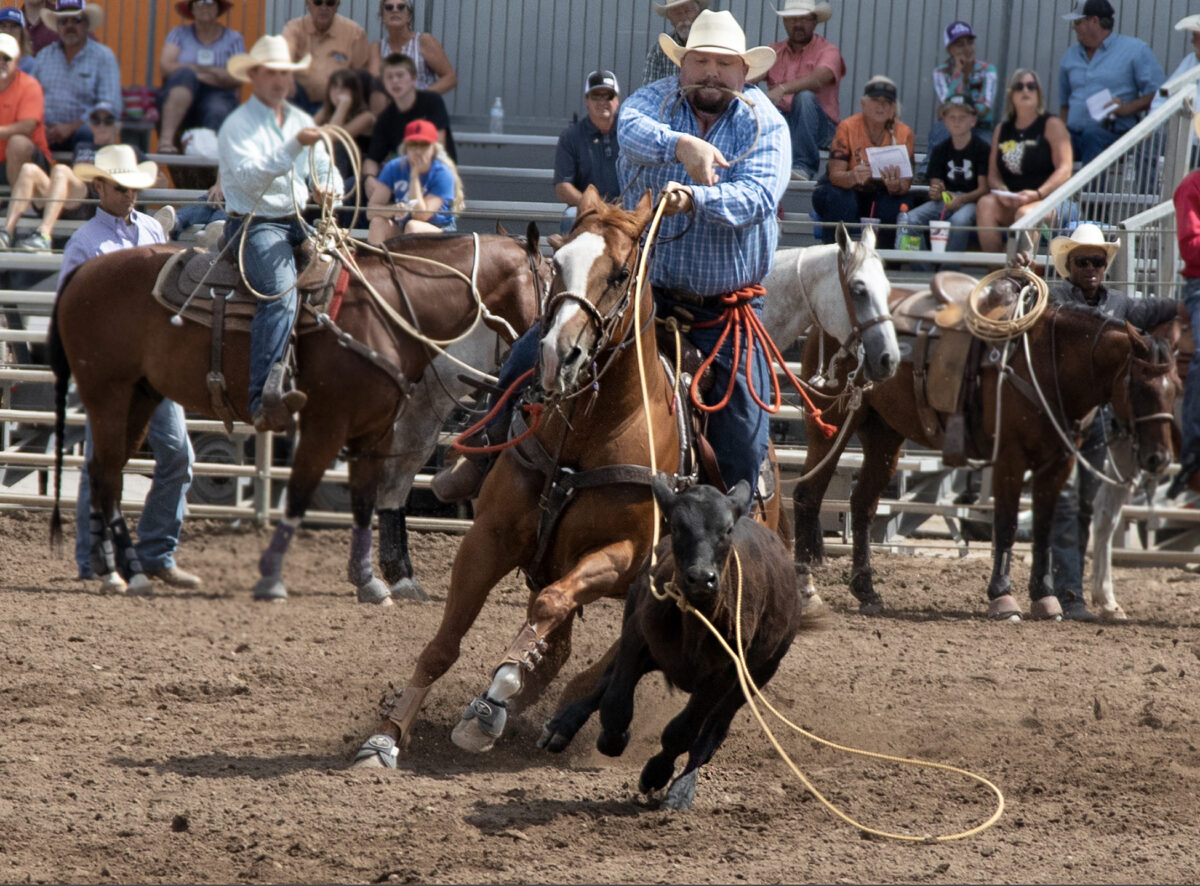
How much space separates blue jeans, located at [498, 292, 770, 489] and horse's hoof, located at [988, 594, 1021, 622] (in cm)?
379

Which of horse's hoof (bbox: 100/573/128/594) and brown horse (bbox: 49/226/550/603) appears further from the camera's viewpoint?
horse's hoof (bbox: 100/573/128/594)

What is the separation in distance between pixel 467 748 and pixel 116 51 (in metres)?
11.4

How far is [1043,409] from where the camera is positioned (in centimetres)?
891

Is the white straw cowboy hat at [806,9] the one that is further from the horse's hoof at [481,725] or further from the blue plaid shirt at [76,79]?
the horse's hoof at [481,725]

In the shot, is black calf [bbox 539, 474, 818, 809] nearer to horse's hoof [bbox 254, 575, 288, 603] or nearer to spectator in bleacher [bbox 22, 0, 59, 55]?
horse's hoof [bbox 254, 575, 288, 603]

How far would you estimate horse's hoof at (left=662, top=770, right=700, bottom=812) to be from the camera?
4777 mm

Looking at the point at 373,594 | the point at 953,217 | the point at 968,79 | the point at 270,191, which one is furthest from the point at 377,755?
the point at 968,79

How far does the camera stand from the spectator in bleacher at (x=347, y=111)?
11.4 meters

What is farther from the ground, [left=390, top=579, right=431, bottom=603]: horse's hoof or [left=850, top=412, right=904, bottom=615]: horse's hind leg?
[left=850, top=412, right=904, bottom=615]: horse's hind leg

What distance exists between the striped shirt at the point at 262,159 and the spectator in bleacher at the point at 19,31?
6084mm

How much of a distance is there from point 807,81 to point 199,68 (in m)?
5.10

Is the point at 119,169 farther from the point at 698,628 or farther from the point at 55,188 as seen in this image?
the point at 698,628

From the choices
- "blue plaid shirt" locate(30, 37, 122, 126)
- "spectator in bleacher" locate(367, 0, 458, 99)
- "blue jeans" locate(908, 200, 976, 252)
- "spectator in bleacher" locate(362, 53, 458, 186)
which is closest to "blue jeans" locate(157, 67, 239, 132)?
"blue plaid shirt" locate(30, 37, 122, 126)

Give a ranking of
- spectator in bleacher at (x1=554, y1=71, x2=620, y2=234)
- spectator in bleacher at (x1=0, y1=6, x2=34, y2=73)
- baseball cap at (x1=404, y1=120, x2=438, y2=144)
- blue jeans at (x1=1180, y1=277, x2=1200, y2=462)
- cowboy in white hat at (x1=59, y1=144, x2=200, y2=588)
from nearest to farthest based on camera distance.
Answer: blue jeans at (x1=1180, y1=277, x2=1200, y2=462)
cowboy in white hat at (x1=59, y1=144, x2=200, y2=588)
spectator in bleacher at (x1=554, y1=71, x2=620, y2=234)
baseball cap at (x1=404, y1=120, x2=438, y2=144)
spectator in bleacher at (x1=0, y1=6, x2=34, y2=73)
